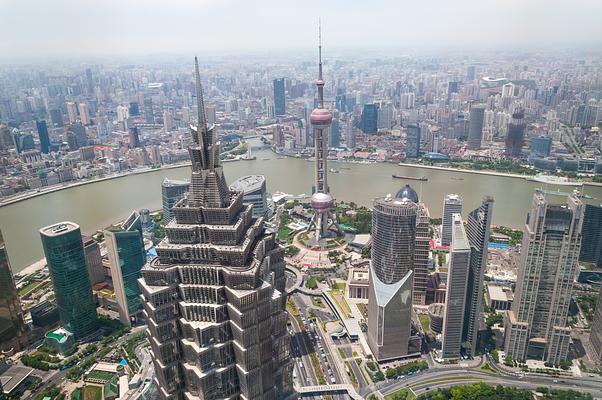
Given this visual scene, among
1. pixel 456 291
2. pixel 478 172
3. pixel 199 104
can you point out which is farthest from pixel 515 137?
pixel 199 104

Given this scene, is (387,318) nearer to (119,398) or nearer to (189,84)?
(119,398)

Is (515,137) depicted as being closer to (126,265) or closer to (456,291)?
(456,291)

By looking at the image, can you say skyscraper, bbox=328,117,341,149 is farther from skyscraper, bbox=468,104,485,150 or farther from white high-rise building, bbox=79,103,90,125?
white high-rise building, bbox=79,103,90,125

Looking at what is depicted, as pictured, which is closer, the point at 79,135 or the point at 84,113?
the point at 79,135

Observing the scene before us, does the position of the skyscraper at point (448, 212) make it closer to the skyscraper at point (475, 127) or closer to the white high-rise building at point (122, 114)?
the skyscraper at point (475, 127)

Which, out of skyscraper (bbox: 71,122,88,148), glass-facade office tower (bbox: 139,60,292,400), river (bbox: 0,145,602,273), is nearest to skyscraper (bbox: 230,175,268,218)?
river (bbox: 0,145,602,273)

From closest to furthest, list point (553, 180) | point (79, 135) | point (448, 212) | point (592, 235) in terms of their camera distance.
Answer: point (592, 235)
point (448, 212)
point (553, 180)
point (79, 135)

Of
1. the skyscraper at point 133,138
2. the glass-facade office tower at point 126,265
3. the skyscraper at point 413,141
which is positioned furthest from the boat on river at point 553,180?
the skyscraper at point 133,138
